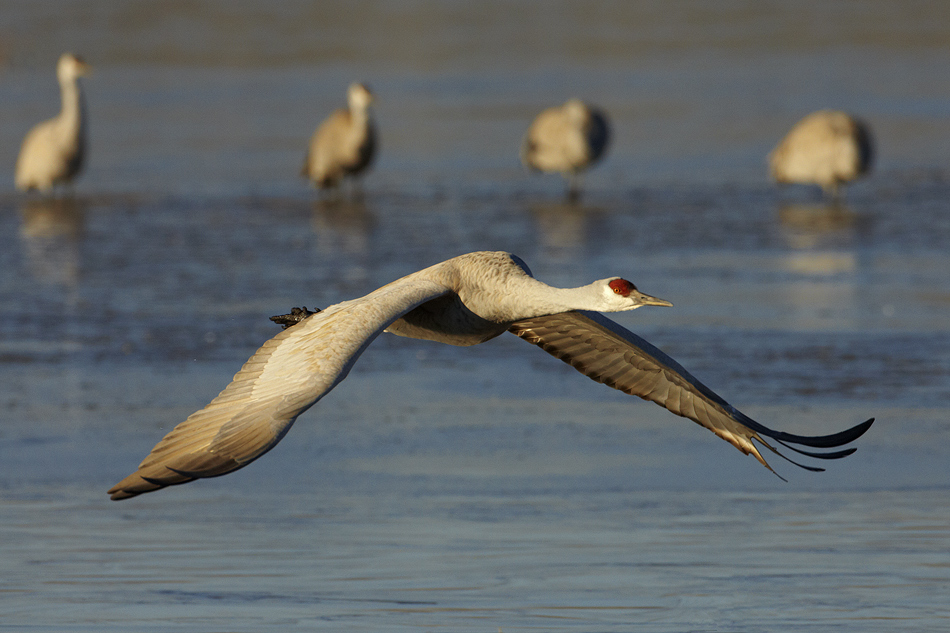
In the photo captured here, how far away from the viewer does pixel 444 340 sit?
7.62 metres

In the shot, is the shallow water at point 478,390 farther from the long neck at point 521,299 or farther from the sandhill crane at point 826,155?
the long neck at point 521,299

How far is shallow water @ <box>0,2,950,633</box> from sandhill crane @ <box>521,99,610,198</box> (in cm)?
42

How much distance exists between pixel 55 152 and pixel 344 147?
3175 mm

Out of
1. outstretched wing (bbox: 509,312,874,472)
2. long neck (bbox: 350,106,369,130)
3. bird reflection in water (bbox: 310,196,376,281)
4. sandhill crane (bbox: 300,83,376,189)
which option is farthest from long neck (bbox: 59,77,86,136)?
outstretched wing (bbox: 509,312,874,472)

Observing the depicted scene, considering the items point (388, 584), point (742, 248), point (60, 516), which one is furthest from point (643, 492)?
point (742, 248)

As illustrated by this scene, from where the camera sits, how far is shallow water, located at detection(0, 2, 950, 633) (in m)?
6.71

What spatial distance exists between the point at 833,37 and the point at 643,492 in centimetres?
2987

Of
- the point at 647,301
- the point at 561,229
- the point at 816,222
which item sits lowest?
the point at 647,301

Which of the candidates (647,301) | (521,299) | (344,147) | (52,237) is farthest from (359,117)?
(647,301)

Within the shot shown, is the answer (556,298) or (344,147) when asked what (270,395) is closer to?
(556,298)

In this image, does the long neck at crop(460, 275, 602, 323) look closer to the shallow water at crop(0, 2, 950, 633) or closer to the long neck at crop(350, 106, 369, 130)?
the shallow water at crop(0, 2, 950, 633)

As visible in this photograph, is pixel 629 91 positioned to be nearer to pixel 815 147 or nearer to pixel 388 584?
pixel 815 147

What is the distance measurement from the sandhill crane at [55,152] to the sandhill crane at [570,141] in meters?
5.16

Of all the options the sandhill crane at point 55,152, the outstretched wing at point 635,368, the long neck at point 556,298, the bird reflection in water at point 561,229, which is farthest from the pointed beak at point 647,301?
the sandhill crane at point 55,152
